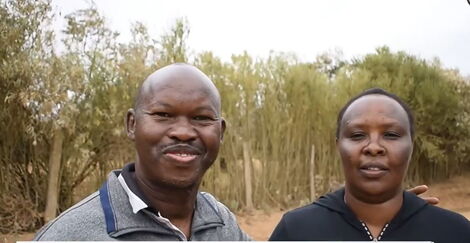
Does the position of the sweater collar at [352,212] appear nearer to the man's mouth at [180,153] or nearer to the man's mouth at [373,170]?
the man's mouth at [373,170]

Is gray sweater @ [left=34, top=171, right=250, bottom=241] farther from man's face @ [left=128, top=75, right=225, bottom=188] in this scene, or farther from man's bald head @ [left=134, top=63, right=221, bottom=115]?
man's bald head @ [left=134, top=63, right=221, bottom=115]

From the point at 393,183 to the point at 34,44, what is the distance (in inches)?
287

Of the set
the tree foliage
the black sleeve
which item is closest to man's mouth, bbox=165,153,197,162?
the black sleeve

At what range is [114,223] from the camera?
1.54 m

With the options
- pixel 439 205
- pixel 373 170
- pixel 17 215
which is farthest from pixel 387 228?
pixel 439 205

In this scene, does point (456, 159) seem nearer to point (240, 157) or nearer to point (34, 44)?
point (240, 157)

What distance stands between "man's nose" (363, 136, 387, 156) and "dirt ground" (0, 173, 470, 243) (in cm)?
742

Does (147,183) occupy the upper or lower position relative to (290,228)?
upper

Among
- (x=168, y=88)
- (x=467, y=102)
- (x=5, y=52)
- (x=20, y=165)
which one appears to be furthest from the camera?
(x=467, y=102)

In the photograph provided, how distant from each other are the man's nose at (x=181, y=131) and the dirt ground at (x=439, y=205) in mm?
7445

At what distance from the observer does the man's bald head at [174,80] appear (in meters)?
1.57

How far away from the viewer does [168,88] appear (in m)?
1.56

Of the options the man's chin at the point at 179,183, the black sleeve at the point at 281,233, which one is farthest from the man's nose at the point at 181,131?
the black sleeve at the point at 281,233

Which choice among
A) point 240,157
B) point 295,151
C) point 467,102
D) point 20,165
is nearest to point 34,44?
point 20,165
